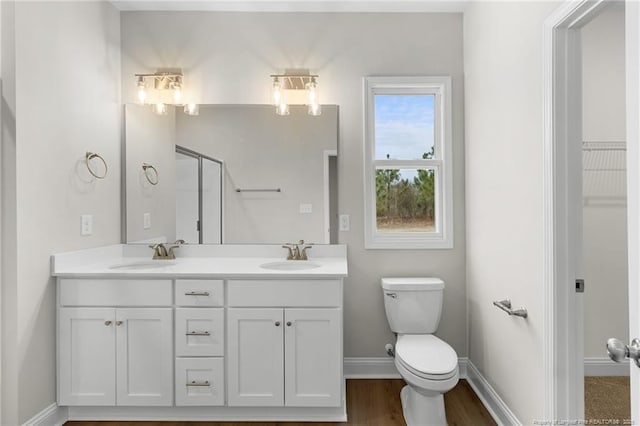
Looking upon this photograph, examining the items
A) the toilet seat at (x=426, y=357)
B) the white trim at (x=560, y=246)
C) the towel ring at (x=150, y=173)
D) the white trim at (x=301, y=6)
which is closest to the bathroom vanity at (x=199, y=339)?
the toilet seat at (x=426, y=357)

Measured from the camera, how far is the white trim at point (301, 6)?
265 cm

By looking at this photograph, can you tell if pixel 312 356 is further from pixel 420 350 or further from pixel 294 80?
pixel 294 80

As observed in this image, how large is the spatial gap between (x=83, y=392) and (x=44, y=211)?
102 cm

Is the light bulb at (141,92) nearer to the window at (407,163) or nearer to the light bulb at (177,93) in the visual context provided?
the light bulb at (177,93)

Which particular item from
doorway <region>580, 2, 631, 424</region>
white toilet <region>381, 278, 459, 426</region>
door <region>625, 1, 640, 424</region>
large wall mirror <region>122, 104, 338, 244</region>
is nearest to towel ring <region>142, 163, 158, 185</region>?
large wall mirror <region>122, 104, 338, 244</region>

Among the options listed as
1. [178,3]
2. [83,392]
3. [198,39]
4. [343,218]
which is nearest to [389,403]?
[343,218]

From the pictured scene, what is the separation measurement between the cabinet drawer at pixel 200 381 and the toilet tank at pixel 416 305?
1129 millimetres

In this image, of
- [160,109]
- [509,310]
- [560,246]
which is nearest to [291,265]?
[509,310]

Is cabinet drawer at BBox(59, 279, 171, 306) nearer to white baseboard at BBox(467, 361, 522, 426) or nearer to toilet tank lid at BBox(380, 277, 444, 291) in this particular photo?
toilet tank lid at BBox(380, 277, 444, 291)

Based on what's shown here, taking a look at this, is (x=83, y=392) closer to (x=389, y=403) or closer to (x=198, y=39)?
(x=389, y=403)

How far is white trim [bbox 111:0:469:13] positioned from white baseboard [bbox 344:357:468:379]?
8.03 ft

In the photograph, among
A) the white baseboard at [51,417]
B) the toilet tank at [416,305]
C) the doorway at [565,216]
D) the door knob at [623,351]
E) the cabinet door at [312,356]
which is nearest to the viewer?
the door knob at [623,351]

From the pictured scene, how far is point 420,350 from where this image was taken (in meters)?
2.20

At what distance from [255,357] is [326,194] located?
3.84 feet
